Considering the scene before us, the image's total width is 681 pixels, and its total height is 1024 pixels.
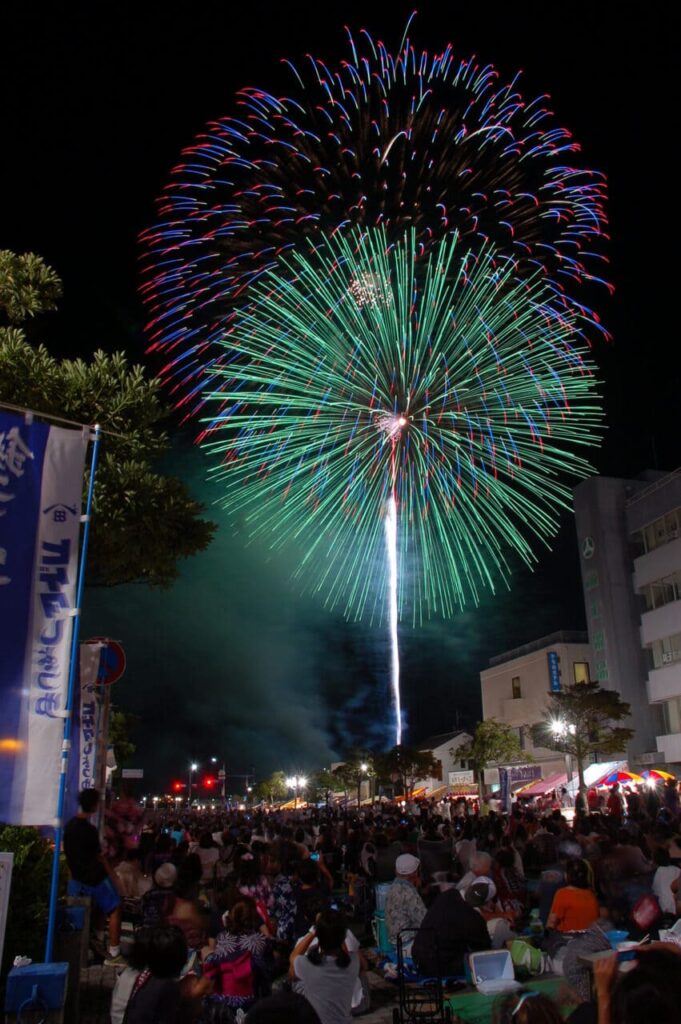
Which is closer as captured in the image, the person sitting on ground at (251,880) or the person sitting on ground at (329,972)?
the person sitting on ground at (329,972)

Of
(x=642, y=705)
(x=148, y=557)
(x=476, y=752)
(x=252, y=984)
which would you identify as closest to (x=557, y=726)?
(x=642, y=705)

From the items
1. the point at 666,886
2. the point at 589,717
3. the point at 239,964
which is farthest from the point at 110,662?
the point at 589,717

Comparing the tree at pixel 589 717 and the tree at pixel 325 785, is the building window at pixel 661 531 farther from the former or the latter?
the tree at pixel 325 785

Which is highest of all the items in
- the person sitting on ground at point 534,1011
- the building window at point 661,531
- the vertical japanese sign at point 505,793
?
the building window at point 661,531

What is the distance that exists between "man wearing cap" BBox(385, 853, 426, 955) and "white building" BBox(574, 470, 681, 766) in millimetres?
40285

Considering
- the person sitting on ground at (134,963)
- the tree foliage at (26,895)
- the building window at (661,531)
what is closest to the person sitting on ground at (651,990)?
the person sitting on ground at (134,963)

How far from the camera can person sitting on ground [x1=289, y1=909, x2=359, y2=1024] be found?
5.53 metres

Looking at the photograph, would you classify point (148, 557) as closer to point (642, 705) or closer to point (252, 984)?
point (252, 984)

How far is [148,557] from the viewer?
36.8ft

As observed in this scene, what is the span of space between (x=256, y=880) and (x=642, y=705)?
45.2 meters

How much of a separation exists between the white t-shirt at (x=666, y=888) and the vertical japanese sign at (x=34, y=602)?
24.3ft

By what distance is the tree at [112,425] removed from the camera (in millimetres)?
10359

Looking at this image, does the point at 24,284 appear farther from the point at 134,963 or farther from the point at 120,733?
the point at 120,733

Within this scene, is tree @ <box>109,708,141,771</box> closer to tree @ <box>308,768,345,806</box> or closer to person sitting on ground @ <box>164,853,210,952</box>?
person sitting on ground @ <box>164,853,210,952</box>
